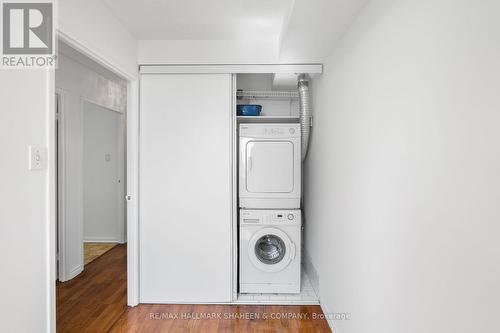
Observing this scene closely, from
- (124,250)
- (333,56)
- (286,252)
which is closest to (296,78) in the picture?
(333,56)

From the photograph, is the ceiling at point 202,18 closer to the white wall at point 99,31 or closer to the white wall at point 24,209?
the white wall at point 99,31

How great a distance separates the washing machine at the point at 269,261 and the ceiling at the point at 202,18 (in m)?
1.71

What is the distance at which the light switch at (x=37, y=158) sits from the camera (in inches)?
57.1

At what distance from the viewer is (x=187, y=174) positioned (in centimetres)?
290

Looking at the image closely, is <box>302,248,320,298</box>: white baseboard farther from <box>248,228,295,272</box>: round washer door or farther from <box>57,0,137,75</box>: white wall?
<box>57,0,137,75</box>: white wall

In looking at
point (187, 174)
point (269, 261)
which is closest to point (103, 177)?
point (187, 174)

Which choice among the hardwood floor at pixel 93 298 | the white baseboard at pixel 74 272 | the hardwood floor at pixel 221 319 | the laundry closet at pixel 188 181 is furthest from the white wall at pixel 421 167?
the white baseboard at pixel 74 272

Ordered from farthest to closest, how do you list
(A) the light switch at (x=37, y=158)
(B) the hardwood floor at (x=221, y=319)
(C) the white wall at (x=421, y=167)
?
(B) the hardwood floor at (x=221, y=319), (A) the light switch at (x=37, y=158), (C) the white wall at (x=421, y=167)

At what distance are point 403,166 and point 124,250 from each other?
13.8 ft

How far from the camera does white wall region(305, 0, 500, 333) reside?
0.85m

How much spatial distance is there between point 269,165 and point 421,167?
202 cm

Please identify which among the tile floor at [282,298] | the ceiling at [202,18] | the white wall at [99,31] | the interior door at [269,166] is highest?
the ceiling at [202,18]

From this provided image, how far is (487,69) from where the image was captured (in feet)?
2.72

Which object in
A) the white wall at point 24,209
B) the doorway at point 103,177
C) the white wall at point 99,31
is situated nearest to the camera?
the white wall at point 24,209
